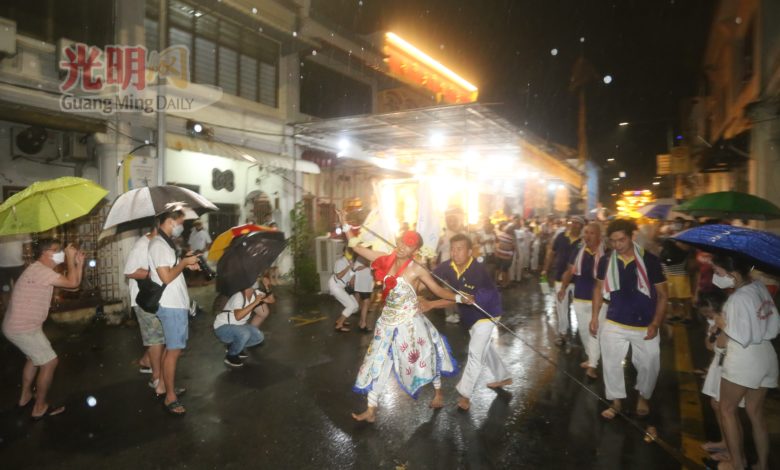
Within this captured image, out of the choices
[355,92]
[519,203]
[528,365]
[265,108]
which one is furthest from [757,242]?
[519,203]

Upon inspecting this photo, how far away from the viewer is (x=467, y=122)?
10836 mm

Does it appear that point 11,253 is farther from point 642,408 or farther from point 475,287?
point 642,408

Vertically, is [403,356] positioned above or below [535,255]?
below

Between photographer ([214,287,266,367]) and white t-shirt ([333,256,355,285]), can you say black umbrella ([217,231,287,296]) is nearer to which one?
photographer ([214,287,266,367])

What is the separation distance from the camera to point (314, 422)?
14.5ft

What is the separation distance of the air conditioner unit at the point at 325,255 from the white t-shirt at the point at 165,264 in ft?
22.6

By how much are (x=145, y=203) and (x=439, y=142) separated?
9841 mm

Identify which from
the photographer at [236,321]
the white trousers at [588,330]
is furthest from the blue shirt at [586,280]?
the photographer at [236,321]

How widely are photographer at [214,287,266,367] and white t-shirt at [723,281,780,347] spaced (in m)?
5.03

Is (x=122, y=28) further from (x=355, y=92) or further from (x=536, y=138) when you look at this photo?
(x=536, y=138)

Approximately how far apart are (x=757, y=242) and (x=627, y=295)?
1.43 metres

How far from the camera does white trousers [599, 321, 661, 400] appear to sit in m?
4.39

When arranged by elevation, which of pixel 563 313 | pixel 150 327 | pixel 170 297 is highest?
pixel 170 297

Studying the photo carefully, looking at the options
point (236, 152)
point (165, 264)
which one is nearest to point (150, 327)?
point (165, 264)
